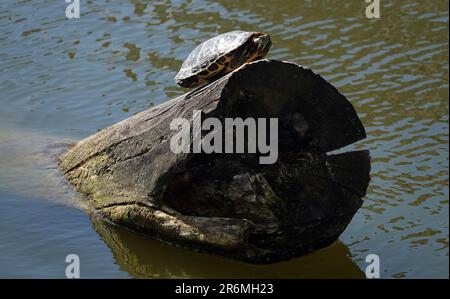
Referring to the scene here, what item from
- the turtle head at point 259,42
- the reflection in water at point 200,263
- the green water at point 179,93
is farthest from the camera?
the turtle head at point 259,42

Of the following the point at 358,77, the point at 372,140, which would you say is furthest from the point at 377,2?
the point at 372,140

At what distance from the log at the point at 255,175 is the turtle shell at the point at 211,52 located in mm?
414

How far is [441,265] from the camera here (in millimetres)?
6090

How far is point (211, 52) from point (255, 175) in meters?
1.09

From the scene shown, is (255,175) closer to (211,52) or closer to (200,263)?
(200,263)

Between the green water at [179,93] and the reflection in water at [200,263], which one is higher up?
the green water at [179,93]

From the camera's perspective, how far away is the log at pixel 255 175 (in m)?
5.84

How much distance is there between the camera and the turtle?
20.8 ft

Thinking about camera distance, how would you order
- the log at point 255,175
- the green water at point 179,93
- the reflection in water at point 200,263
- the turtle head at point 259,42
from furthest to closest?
1. the turtle head at point 259,42
2. the green water at point 179,93
3. the reflection in water at point 200,263
4. the log at point 255,175

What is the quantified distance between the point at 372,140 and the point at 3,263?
138 inches

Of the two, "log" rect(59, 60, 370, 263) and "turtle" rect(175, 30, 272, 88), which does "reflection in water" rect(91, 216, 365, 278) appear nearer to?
"log" rect(59, 60, 370, 263)

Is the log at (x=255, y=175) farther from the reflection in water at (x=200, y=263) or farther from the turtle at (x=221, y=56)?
the turtle at (x=221, y=56)

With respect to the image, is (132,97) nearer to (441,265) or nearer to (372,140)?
(372,140)

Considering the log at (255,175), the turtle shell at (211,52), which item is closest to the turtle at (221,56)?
the turtle shell at (211,52)
